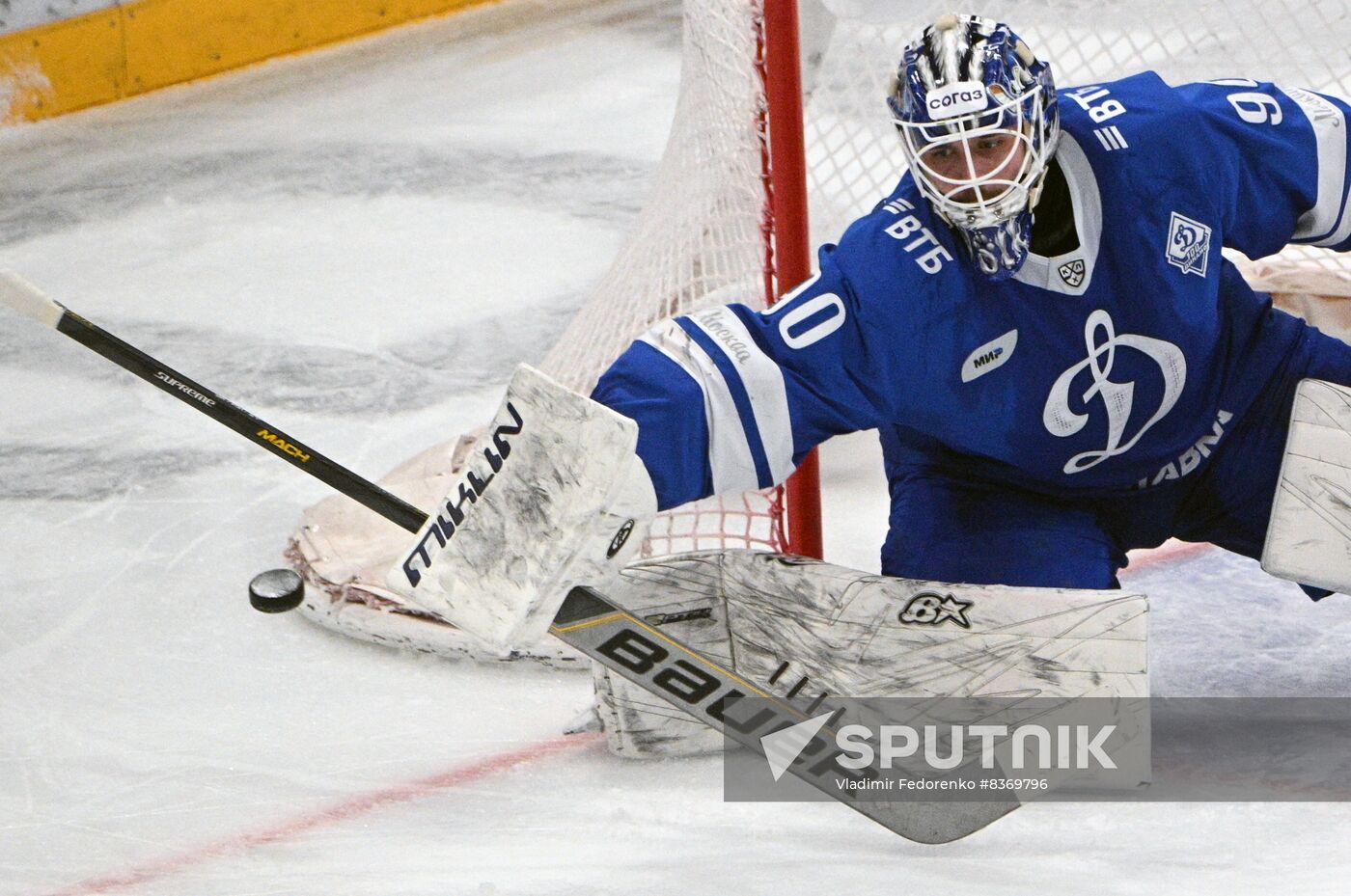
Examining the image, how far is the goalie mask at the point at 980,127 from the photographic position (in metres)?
2.00

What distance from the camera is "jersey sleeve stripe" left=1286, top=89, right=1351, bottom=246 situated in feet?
7.32

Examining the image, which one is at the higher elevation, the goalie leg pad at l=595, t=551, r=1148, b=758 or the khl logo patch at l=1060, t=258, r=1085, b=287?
the khl logo patch at l=1060, t=258, r=1085, b=287

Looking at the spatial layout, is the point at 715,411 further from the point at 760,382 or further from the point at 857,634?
the point at 857,634

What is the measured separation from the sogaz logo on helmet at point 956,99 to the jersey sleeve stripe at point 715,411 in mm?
412

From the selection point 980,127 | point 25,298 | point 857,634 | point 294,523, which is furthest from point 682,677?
point 294,523

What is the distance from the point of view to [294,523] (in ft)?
10.4

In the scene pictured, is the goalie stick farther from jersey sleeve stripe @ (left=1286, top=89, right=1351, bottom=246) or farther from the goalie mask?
jersey sleeve stripe @ (left=1286, top=89, right=1351, bottom=246)

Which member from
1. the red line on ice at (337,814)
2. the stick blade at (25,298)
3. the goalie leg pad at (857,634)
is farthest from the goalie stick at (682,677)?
the red line on ice at (337,814)

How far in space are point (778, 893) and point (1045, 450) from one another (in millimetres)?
735

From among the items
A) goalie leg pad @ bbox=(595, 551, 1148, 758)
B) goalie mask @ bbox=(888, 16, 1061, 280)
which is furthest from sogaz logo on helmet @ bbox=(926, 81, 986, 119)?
goalie leg pad @ bbox=(595, 551, 1148, 758)

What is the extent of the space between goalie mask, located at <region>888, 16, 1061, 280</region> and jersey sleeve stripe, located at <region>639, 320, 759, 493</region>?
352 millimetres

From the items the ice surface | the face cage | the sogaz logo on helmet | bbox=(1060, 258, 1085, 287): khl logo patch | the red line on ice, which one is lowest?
the red line on ice

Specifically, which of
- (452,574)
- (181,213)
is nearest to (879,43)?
(452,574)

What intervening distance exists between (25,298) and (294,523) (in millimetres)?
1067
